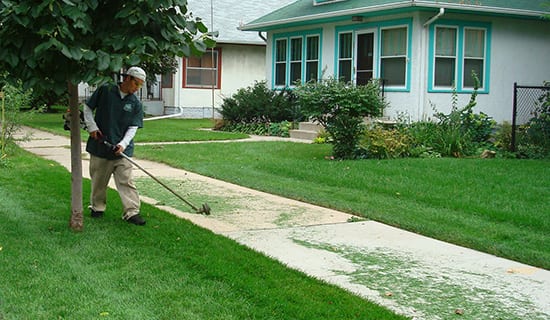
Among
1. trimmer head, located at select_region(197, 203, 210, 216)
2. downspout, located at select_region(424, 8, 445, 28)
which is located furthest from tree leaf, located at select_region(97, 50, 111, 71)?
downspout, located at select_region(424, 8, 445, 28)

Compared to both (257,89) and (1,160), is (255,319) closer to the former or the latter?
(1,160)

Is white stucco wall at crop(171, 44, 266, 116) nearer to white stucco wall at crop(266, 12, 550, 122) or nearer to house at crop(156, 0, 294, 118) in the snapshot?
house at crop(156, 0, 294, 118)

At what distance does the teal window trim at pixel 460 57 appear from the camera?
1753 cm

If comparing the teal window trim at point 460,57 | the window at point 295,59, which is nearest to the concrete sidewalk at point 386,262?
the teal window trim at point 460,57

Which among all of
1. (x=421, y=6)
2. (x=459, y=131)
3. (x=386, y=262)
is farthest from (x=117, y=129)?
(x=421, y=6)

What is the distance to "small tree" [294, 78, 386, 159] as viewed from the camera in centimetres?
1343

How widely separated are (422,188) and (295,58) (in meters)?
12.1

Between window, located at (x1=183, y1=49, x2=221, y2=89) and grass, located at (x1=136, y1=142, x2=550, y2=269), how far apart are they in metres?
15.1

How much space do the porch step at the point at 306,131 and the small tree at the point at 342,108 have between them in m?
4.92

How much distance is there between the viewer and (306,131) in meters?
19.5

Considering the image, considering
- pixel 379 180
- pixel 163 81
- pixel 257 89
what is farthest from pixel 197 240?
pixel 163 81

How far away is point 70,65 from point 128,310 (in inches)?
102

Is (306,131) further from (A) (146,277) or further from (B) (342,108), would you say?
(A) (146,277)

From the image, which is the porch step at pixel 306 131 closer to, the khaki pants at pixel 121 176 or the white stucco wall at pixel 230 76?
the white stucco wall at pixel 230 76
